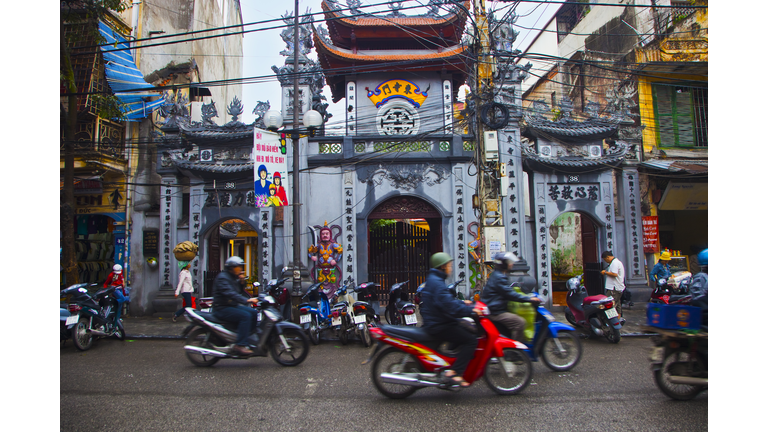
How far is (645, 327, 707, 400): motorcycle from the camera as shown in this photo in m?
4.04

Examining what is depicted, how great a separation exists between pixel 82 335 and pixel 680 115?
16.1 metres

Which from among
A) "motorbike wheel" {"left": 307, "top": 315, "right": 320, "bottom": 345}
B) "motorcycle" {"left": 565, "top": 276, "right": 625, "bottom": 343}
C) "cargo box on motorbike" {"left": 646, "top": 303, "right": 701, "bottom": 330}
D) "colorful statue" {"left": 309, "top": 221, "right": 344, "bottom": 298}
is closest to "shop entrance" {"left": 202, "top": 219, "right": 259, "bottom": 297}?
"colorful statue" {"left": 309, "top": 221, "right": 344, "bottom": 298}

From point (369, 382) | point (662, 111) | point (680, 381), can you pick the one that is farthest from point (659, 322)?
point (662, 111)

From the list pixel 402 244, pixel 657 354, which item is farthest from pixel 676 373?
pixel 402 244

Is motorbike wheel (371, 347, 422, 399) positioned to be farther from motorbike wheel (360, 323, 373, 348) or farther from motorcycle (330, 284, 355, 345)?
motorcycle (330, 284, 355, 345)

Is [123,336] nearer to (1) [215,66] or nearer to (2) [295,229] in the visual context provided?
(2) [295,229]

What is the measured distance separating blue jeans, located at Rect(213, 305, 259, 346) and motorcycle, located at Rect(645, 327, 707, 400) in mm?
4737

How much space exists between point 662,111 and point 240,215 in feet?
42.4

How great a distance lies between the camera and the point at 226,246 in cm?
2109

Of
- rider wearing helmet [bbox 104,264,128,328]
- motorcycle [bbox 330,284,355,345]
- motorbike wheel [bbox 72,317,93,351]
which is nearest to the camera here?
motorbike wheel [bbox 72,317,93,351]

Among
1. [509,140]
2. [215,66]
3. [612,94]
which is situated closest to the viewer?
[509,140]

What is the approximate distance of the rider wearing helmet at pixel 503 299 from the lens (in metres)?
4.77

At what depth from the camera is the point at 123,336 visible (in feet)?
26.5

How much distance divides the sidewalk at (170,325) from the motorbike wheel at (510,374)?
4439mm
